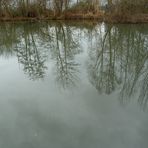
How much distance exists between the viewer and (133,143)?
3611mm

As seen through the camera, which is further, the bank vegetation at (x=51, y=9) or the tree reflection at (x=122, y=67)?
the bank vegetation at (x=51, y=9)

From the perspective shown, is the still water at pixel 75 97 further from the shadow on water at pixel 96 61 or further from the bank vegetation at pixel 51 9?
the bank vegetation at pixel 51 9

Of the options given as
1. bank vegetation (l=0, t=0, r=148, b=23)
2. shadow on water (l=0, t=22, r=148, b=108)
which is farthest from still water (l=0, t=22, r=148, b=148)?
bank vegetation (l=0, t=0, r=148, b=23)

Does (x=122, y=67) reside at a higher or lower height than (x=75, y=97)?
higher

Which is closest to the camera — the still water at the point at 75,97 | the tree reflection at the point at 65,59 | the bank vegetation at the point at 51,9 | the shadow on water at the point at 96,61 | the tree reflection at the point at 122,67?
the still water at the point at 75,97

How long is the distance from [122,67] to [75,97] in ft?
8.84

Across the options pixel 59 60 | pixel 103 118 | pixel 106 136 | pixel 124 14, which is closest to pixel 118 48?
pixel 59 60

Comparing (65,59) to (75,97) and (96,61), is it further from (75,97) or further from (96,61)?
(75,97)

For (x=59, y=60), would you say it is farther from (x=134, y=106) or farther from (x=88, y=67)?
(x=134, y=106)

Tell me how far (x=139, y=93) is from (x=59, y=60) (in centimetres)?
414

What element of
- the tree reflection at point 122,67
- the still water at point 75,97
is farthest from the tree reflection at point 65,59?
the tree reflection at point 122,67

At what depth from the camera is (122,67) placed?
764cm

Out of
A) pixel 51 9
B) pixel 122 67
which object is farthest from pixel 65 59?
pixel 51 9

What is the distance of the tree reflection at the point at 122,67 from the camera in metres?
5.89
